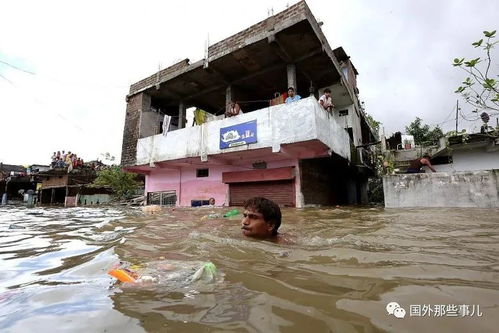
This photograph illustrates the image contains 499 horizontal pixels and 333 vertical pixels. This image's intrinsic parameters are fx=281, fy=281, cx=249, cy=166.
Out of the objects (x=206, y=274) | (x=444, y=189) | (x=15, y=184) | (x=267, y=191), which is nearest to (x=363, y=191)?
(x=267, y=191)

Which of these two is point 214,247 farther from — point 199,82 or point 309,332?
point 199,82

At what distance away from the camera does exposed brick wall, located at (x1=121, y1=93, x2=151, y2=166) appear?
1403 centimetres

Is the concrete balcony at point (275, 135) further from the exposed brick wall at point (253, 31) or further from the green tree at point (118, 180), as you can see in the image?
the green tree at point (118, 180)

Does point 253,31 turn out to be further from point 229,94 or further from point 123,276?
point 123,276

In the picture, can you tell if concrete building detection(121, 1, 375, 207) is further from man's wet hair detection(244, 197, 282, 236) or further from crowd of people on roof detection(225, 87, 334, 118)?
man's wet hair detection(244, 197, 282, 236)

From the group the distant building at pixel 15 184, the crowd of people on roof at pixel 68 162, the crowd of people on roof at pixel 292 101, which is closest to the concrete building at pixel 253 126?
the crowd of people on roof at pixel 292 101

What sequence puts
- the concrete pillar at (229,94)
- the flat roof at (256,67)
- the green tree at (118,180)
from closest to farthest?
the flat roof at (256,67)
the concrete pillar at (229,94)
the green tree at (118,180)

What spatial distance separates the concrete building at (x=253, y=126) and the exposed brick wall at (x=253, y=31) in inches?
1.7

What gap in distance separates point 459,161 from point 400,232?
14583 mm

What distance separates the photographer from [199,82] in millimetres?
12586

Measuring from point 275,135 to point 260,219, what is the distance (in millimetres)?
6346

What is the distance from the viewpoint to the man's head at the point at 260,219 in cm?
343

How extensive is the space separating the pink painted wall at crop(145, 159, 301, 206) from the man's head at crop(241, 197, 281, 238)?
7326 mm

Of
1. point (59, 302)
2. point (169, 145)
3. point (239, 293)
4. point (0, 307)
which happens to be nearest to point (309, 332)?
point (239, 293)
